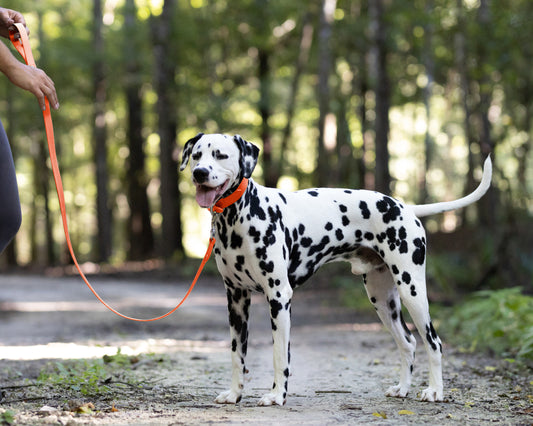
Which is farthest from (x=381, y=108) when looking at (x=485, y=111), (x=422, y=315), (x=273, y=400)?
(x=273, y=400)

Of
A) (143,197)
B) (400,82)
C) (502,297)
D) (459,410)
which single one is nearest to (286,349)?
(459,410)

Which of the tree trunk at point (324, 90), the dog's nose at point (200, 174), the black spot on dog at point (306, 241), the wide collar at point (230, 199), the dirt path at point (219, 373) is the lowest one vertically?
the dirt path at point (219, 373)

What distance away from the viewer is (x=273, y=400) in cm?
534

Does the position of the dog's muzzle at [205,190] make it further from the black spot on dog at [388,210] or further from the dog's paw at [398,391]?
the dog's paw at [398,391]

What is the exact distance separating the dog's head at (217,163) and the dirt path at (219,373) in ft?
5.41

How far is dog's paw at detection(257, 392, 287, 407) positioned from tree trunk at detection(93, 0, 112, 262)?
74.0 feet

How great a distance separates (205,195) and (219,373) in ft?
9.00

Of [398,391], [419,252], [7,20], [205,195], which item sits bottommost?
[398,391]

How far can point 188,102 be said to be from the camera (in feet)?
82.3

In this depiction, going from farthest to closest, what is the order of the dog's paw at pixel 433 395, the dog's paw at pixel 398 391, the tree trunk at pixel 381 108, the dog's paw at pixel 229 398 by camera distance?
the tree trunk at pixel 381 108
the dog's paw at pixel 398 391
the dog's paw at pixel 433 395
the dog's paw at pixel 229 398

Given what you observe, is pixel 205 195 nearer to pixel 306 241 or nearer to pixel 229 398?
pixel 306 241

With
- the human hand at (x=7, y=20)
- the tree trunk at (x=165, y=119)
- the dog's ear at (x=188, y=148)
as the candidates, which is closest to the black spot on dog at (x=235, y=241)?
the dog's ear at (x=188, y=148)

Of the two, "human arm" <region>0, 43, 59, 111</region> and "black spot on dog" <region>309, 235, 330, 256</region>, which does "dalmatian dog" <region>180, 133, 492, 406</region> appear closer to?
"black spot on dog" <region>309, 235, 330, 256</region>

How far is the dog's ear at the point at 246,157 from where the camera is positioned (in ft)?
17.3
